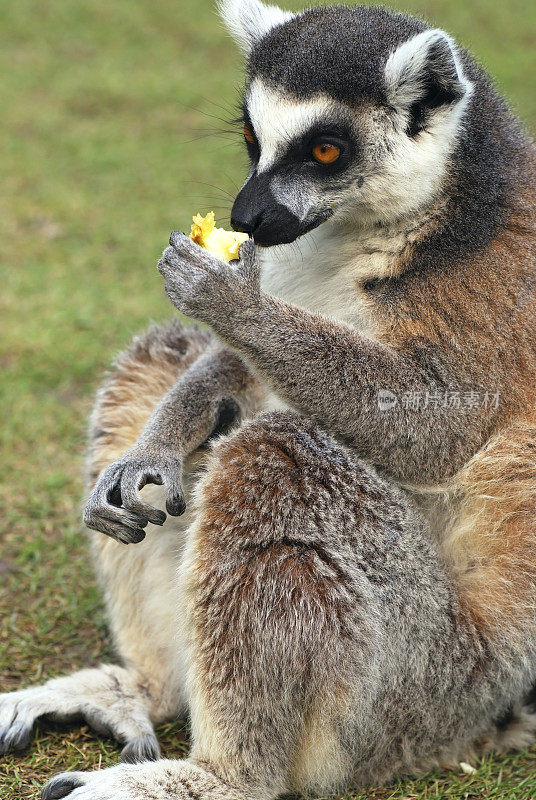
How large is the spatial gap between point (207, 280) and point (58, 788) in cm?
236

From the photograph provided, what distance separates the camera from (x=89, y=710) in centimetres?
459

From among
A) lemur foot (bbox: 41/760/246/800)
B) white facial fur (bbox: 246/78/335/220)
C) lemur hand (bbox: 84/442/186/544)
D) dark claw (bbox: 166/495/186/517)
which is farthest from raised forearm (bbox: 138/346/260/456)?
lemur foot (bbox: 41/760/246/800)

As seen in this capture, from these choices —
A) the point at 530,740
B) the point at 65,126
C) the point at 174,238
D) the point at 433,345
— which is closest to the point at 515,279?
the point at 433,345

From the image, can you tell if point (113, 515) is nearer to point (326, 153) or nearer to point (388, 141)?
point (326, 153)

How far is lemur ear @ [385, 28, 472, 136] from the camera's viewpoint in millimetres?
4207

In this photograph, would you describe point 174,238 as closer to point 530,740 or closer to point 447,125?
point 447,125

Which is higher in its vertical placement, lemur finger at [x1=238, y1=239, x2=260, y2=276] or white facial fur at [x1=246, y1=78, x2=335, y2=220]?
white facial fur at [x1=246, y1=78, x2=335, y2=220]

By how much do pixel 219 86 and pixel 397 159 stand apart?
11409 millimetres

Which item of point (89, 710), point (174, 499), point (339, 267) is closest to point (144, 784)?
point (89, 710)

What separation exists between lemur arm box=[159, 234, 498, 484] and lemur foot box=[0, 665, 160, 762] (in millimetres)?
1819

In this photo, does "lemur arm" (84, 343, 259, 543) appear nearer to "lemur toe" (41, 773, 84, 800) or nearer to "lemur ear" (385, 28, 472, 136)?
"lemur toe" (41, 773, 84, 800)

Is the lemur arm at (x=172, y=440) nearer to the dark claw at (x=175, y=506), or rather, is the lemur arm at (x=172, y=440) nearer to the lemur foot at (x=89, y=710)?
the dark claw at (x=175, y=506)

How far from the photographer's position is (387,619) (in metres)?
3.89

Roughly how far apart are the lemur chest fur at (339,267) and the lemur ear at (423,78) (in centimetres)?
53
